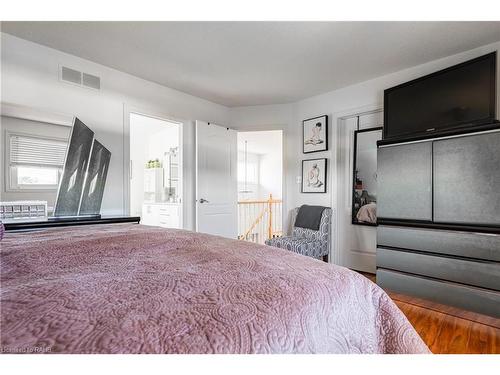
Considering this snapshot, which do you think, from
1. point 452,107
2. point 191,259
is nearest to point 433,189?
point 452,107

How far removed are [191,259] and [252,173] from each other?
306 inches

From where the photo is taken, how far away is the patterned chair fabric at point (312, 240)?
3.17 m

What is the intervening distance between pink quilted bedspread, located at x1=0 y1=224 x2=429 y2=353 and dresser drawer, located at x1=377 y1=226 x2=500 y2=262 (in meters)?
1.68

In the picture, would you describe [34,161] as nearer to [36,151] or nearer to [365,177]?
[36,151]

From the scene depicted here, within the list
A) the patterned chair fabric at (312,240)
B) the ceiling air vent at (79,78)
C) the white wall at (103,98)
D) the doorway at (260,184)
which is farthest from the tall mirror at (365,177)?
the ceiling air vent at (79,78)

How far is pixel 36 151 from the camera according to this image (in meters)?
2.48

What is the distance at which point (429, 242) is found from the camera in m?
2.35

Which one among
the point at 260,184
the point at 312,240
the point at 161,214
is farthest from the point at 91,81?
the point at 260,184

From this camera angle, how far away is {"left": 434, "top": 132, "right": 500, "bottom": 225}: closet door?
2018mm

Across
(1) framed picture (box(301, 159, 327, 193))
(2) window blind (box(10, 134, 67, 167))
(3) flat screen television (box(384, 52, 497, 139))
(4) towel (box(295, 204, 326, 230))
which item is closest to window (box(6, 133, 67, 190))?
(2) window blind (box(10, 134, 67, 167))

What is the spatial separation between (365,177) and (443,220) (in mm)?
1221

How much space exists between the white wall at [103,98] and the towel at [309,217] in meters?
1.58

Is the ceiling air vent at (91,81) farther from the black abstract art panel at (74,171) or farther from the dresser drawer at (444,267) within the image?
the dresser drawer at (444,267)

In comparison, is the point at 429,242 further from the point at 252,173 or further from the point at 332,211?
the point at 252,173
